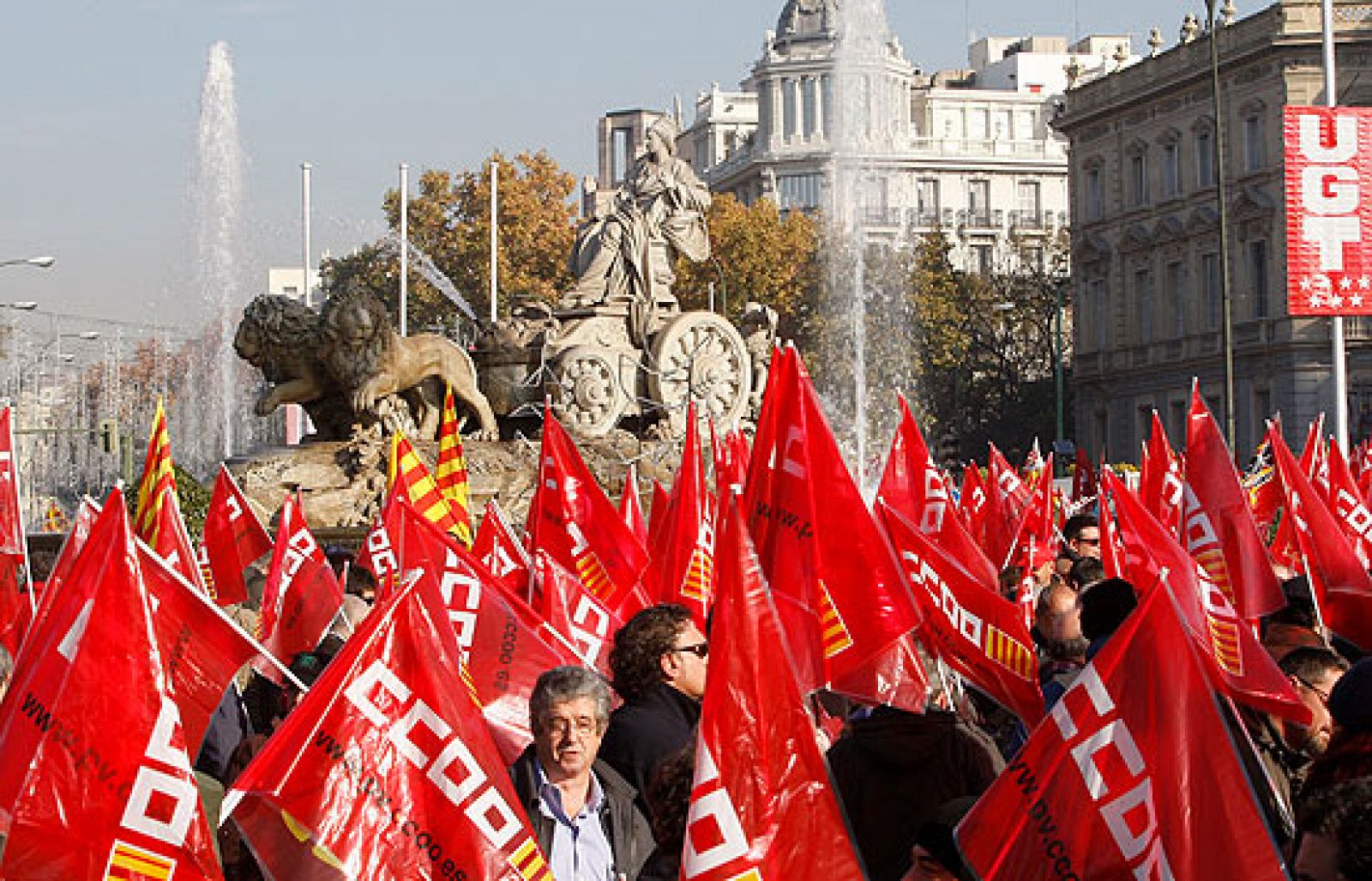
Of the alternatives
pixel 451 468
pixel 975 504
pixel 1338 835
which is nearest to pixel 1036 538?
pixel 975 504

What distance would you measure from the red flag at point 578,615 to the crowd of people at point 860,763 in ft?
4.04

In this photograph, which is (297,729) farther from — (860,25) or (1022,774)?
(860,25)

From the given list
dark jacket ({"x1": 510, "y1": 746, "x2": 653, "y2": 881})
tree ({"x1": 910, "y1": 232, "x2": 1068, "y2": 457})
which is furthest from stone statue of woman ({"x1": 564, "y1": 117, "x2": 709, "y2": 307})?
tree ({"x1": 910, "y1": 232, "x2": 1068, "y2": 457})

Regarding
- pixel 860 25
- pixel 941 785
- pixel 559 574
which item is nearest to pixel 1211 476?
pixel 559 574

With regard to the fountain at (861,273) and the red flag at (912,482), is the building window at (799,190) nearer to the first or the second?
the fountain at (861,273)

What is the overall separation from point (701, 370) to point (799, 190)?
305 feet

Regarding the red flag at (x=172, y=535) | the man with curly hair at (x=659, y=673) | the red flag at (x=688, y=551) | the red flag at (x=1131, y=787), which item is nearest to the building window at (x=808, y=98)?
the red flag at (x=688, y=551)

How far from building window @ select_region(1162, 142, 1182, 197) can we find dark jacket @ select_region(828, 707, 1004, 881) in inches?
2568

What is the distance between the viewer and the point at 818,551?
26.9 ft

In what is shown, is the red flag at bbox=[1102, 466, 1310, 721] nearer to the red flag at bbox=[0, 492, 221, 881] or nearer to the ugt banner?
the red flag at bbox=[0, 492, 221, 881]

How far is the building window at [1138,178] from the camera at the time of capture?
237 ft

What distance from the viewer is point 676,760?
5.70 metres

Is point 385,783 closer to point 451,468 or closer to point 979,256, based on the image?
point 451,468

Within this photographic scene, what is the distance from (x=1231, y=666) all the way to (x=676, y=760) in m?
2.38
